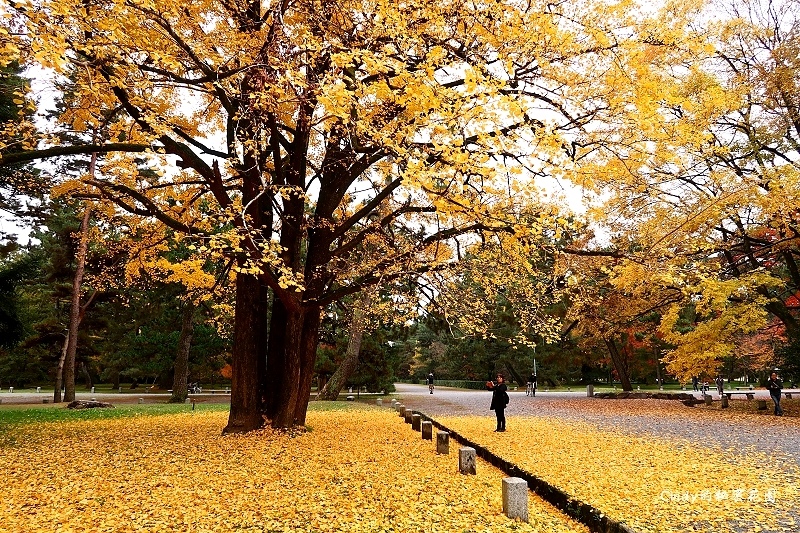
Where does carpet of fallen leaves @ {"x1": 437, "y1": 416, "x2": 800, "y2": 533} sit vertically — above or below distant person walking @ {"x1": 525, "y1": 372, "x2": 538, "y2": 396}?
above

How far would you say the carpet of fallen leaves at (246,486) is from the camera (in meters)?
5.05

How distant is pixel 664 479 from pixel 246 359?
26.8 ft

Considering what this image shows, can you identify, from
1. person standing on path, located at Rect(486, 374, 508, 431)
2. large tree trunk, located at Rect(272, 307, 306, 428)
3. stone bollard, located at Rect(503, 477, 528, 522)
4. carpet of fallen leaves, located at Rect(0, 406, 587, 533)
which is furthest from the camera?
person standing on path, located at Rect(486, 374, 508, 431)

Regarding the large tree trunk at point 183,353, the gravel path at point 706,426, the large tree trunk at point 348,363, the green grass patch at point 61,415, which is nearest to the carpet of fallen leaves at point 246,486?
the green grass patch at point 61,415

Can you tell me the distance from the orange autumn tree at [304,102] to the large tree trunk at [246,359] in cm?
3

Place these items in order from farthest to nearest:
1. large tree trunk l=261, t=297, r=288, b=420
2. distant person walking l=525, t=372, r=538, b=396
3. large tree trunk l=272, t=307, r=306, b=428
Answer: distant person walking l=525, t=372, r=538, b=396 < large tree trunk l=261, t=297, r=288, b=420 < large tree trunk l=272, t=307, r=306, b=428

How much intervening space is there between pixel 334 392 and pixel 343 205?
13.4 m

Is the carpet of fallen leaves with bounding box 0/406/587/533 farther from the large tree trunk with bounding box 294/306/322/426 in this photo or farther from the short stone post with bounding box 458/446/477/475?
the large tree trunk with bounding box 294/306/322/426

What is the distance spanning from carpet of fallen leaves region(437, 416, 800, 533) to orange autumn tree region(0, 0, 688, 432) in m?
4.00

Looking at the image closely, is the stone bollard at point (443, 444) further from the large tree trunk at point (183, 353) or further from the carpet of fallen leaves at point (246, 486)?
the large tree trunk at point (183, 353)

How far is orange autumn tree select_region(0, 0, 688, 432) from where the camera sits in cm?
567

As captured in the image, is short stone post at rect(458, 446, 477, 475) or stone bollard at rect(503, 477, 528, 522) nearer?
stone bollard at rect(503, 477, 528, 522)

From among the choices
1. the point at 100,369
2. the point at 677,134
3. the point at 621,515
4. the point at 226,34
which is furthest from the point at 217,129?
the point at 100,369

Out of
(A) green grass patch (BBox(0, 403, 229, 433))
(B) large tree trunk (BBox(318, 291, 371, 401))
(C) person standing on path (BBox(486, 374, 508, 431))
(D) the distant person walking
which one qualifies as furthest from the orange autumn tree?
(D) the distant person walking
